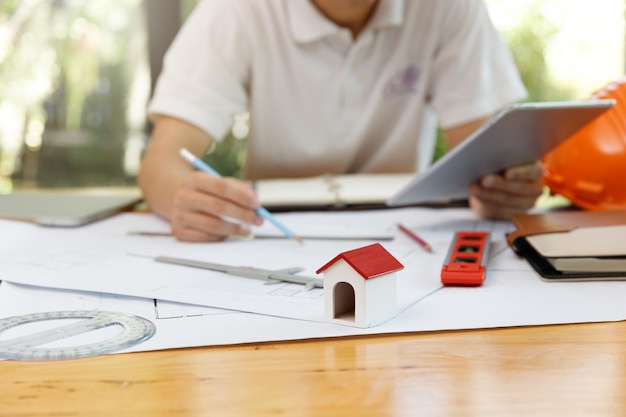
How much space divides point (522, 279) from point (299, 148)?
83cm

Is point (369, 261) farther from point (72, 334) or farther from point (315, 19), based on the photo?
point (315, 19)

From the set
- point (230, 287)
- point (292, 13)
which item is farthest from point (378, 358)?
point (292, 13)

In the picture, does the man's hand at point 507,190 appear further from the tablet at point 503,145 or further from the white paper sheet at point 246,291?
the white paper sheet at point 246,291

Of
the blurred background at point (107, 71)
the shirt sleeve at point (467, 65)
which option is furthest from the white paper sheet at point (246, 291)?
the blurred background at point (107, 71)

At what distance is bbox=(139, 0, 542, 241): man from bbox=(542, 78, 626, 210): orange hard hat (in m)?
0.41

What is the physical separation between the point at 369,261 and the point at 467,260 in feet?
0.63

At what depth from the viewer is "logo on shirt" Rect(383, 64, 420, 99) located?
147cm

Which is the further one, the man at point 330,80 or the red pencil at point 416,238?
the man at point 330,80

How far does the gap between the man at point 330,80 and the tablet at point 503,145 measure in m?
0.40

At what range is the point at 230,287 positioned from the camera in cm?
69

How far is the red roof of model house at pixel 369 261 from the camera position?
0.56 m

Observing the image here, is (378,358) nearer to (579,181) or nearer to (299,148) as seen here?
(579,181)

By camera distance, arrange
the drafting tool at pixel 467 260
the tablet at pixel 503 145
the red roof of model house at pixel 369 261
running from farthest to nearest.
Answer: the tablet at pixel 503 145
the drafting tool at pixel 467 260
the red roof of model house at pixel 369 261

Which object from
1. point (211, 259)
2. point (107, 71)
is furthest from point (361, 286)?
point (107, 71)
